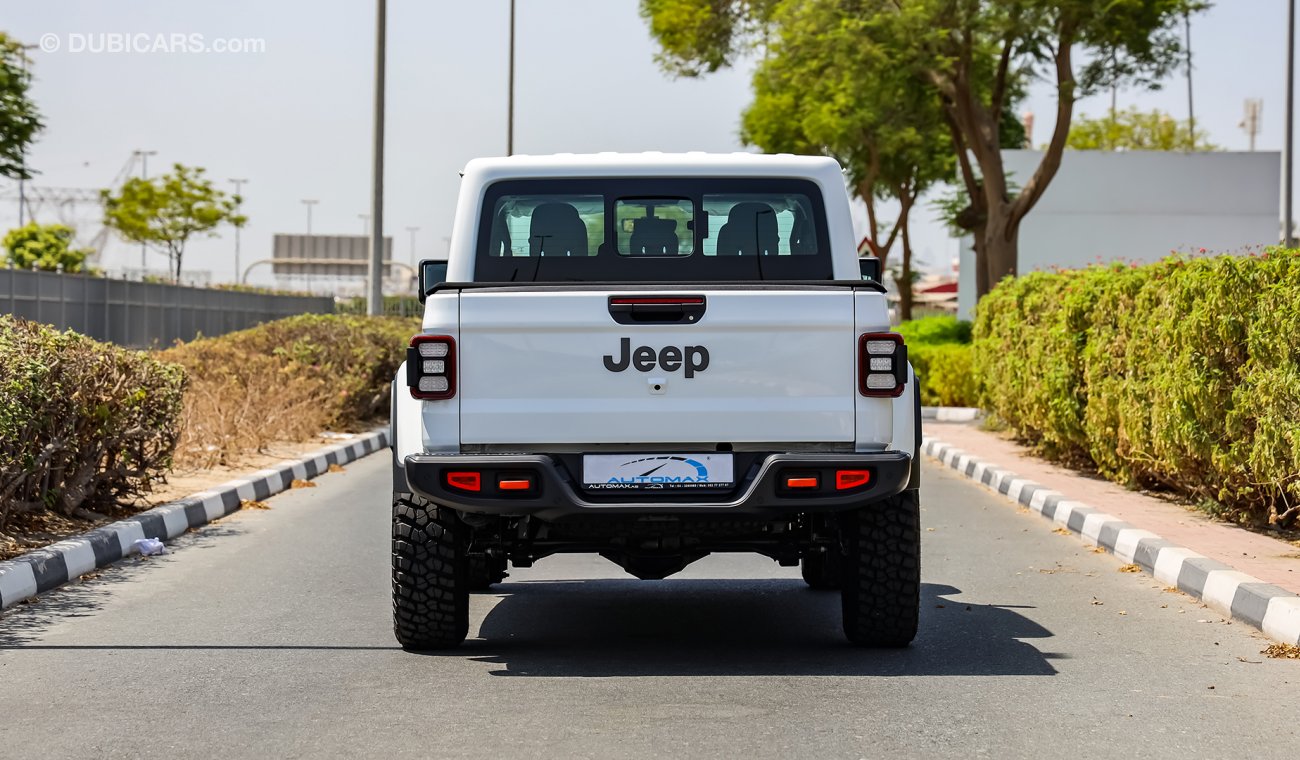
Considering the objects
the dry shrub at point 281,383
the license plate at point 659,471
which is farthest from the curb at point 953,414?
the license plate at point 659,471

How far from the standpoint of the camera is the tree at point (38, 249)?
6825 centimetres

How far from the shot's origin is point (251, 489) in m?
14.1

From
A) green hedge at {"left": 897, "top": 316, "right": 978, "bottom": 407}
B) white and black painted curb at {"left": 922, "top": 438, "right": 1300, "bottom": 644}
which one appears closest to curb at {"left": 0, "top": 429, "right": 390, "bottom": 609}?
white and black painted curb at {"left": 922, "top": 438, "right": 1300, "bottom": 644}

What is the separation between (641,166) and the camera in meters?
7.74

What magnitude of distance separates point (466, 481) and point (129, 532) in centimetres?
482

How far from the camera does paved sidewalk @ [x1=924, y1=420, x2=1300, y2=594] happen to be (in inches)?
372

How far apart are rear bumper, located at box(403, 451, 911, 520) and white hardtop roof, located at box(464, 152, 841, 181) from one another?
4.91 ft

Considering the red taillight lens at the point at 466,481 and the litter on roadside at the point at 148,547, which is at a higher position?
the red taillight lens at the point at 466,481

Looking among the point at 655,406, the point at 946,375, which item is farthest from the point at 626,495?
the point at 946,375

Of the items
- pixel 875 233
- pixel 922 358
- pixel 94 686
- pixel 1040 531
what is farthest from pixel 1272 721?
pixel 875 233

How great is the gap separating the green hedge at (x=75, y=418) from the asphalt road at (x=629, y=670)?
85 centimetres

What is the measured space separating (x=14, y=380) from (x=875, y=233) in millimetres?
47405

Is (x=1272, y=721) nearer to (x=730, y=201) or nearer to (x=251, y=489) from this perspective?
(x=730, y=201)

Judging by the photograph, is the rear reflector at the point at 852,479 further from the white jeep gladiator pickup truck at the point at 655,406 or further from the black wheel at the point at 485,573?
the black wheel at the point at 485,573
